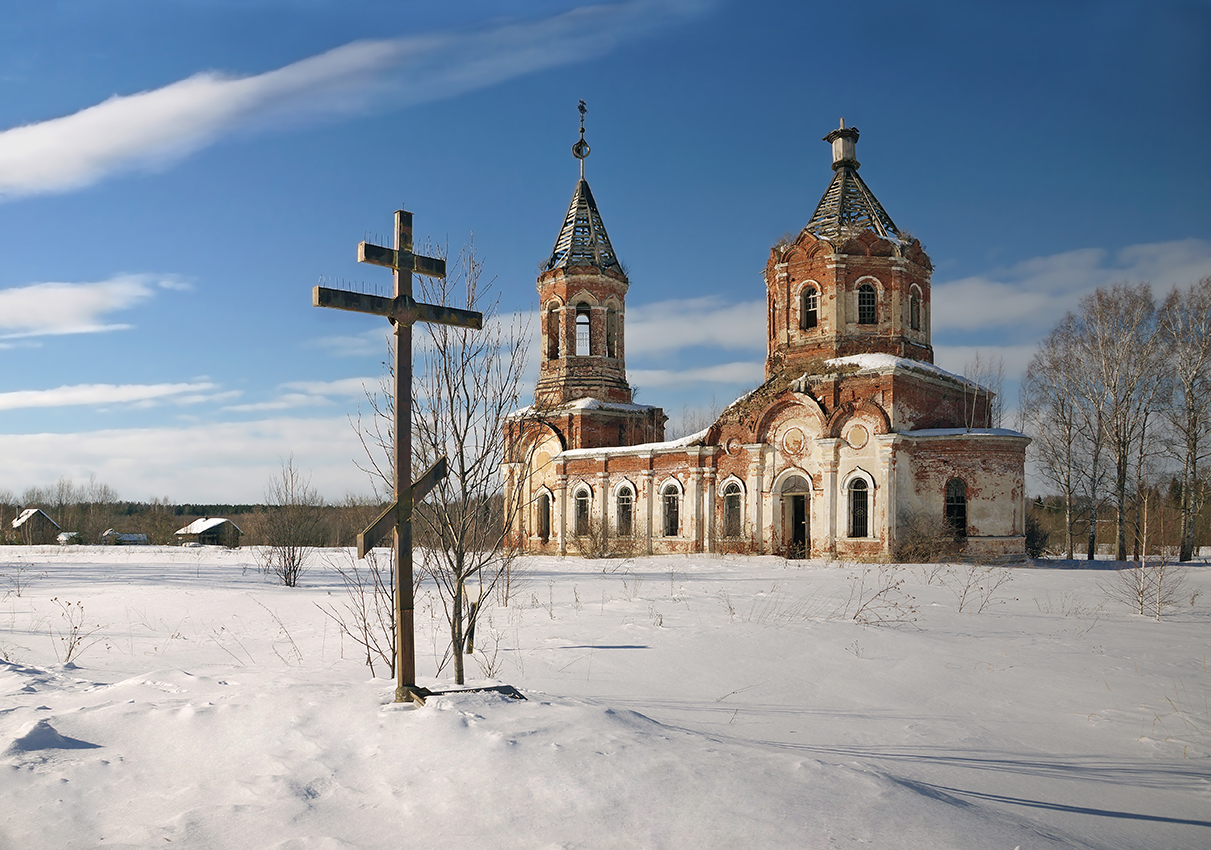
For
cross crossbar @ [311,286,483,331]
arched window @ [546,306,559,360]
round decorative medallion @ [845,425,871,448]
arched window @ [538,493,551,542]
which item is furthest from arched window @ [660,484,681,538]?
cross crossbar @ [311,286,483,331]

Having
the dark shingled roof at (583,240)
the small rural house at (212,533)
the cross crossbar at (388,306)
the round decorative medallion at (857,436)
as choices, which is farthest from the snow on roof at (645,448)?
the small rural house at (212,533)

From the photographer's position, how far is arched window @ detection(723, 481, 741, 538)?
24.1 meters

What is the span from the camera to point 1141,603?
11.2m

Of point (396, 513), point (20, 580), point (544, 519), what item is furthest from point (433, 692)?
point (544, 519)

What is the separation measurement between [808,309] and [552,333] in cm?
983

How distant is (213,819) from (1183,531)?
1148 inches

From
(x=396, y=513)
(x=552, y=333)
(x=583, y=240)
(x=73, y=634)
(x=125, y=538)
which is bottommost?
(x=125, y=538)

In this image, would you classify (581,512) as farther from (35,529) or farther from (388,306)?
(35,529)

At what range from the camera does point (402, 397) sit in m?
5.11

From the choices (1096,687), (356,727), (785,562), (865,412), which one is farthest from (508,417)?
(865,412)

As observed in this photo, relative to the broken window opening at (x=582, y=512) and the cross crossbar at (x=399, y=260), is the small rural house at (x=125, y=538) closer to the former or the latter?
the broken window opening at (x=582, y=512)

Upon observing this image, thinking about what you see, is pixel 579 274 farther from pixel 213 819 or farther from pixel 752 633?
pixel 213 819

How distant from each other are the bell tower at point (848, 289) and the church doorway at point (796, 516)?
12.0ft

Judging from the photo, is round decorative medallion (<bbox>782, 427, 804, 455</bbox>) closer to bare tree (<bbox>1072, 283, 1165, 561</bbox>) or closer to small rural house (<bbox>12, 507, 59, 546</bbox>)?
bare tree (<bbox>1072, 283, 1165, 561</bbox>)
